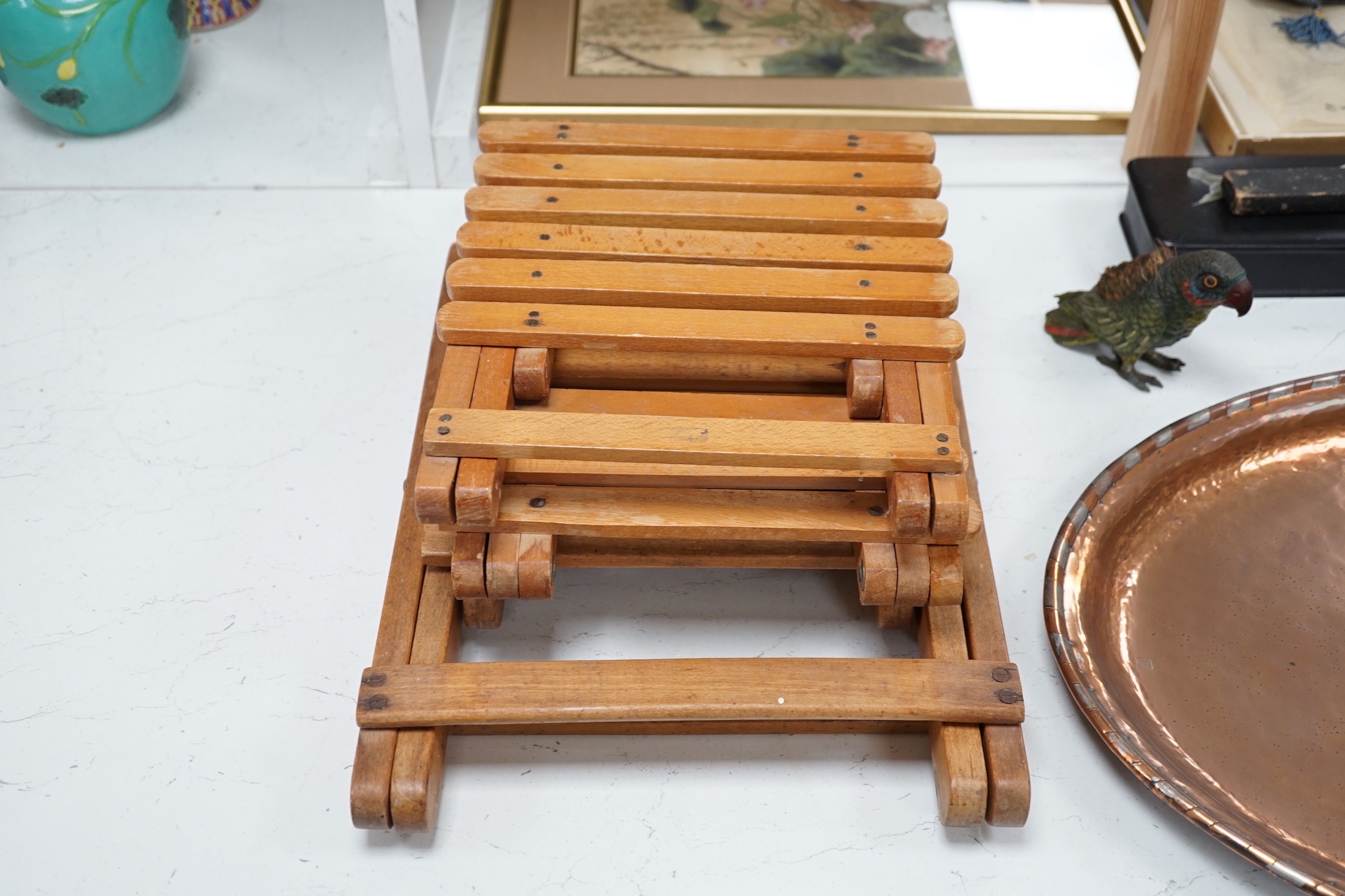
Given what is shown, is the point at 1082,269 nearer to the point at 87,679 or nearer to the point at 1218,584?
the point at 1218,584

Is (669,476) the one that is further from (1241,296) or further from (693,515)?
(1241,296)

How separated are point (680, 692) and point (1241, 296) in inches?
35.0

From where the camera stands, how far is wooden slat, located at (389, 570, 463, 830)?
1.29m

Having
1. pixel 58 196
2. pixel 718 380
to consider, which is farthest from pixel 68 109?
pixel 718 380

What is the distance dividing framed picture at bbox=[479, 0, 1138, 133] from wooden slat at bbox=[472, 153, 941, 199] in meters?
0.48

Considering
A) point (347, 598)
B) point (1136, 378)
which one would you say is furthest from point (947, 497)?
point (347, 598)

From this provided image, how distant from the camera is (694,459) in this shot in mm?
1338

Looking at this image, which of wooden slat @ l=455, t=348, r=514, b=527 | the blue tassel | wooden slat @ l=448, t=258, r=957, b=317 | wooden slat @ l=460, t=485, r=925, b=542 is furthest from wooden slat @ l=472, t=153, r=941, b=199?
the blue tassel

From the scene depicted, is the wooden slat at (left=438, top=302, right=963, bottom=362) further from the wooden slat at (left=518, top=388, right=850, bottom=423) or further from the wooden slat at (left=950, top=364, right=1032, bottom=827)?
the wooden slat at (left=950, top=364, right=1032, bottom=827)

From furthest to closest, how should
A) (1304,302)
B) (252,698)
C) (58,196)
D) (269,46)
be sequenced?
(269,46) < (58,196) < (1304,302) < (252,698)

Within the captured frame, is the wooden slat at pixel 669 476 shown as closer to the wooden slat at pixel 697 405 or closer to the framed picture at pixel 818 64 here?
the wooden slat at pixel 697 405

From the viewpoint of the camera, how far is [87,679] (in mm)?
1479

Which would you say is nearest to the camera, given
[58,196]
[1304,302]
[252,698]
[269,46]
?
[252,698]

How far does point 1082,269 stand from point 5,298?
1.67 meters
